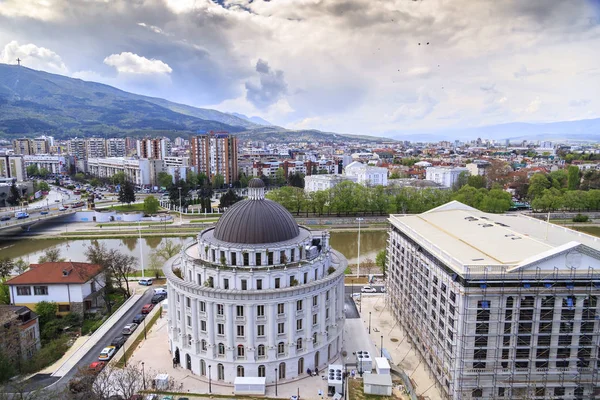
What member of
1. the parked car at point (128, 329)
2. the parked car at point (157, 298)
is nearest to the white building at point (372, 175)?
the parked car at point (157, 298)

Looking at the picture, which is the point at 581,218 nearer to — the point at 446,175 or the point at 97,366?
the point at 446,175

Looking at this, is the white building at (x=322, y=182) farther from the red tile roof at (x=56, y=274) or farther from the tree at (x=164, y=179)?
the red tile roof at (x=56, y=274)

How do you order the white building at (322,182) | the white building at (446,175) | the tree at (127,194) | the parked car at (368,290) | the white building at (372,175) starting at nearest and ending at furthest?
the parked car at (368,290) → the tree at (127,194) → the white building at (322,182) → the white building at (372,175) → the white building at (446,175)

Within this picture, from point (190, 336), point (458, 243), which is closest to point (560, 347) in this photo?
point (458, 243)

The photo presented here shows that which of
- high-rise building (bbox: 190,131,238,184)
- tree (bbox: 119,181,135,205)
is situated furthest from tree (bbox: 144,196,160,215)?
high-rise building (bbox: 190,131,238,184)

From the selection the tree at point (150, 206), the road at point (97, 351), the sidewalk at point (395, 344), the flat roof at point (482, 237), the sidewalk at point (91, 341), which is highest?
the flat roof at point (482, 237)

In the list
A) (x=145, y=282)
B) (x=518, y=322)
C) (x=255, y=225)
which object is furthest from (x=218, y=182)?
(x=518, y=322)
